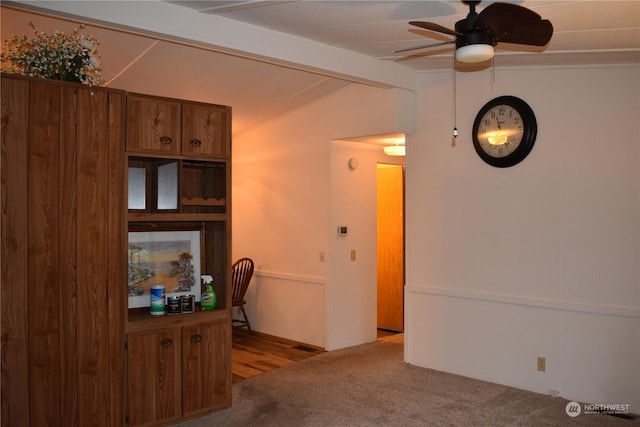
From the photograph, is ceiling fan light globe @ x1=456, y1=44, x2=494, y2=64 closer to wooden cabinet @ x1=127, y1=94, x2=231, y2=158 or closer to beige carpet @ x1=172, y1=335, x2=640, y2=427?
wooden cabinet @ x1=127, y1=94, x2=231, y2=158

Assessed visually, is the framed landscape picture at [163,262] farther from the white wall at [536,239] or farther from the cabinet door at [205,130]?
the white wall at [536,239]

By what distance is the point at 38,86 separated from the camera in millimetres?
3244

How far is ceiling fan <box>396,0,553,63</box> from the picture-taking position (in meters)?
2.66

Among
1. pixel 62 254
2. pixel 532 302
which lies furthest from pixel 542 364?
pixel 62 254

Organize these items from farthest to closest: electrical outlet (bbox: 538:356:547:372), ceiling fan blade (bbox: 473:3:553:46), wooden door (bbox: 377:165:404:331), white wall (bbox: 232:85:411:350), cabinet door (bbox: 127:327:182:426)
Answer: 1. wooden door (bbox: 377:165:404:331)
2. white wall (bbox: 232:85:411:350)
3. electrical outlet (bbox: 538:356:547:372)
4. cabinet door (bbox: 127:327:182:426)
5. ceiling fan blade (bbox: 473:3:553:46)

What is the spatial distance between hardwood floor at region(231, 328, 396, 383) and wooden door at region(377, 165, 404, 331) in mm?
259

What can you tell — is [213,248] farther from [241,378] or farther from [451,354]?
[451,354]

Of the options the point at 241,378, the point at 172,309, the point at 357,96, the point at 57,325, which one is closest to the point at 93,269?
the point at 57,325

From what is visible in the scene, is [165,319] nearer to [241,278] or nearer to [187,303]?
[187,303]

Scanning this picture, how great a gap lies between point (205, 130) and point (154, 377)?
173 cm

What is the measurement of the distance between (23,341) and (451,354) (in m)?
3.46

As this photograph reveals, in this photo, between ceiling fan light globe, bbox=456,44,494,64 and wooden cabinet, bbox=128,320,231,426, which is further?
wooden cabinet, bbox=128,320,231,426

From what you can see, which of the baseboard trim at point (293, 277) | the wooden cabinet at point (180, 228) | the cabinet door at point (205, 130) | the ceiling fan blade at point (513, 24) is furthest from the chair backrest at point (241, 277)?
the ceiling fan blade at point (513, 24)

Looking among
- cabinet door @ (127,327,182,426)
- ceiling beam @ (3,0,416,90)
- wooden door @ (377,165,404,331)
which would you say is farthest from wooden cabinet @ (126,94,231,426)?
wooden door @ (377,165,404,331)
